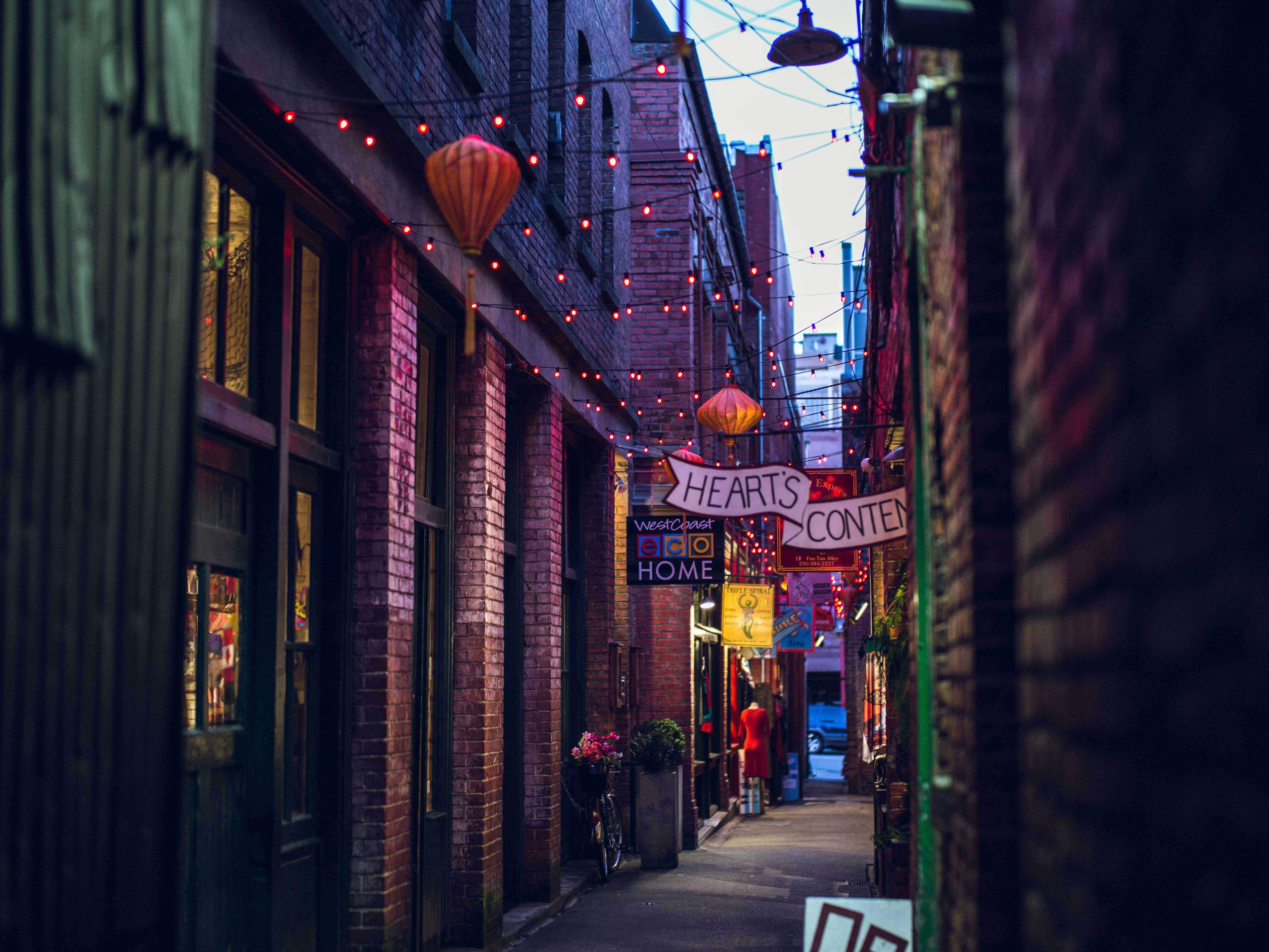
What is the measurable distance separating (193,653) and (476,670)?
389 cm

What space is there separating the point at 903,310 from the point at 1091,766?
15.2 feet

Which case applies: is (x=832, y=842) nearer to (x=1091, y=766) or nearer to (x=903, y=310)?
(x=903, y=310)

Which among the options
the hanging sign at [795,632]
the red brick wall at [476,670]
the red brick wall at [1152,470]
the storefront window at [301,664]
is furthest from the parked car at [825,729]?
the red brick wall at [1152,470]

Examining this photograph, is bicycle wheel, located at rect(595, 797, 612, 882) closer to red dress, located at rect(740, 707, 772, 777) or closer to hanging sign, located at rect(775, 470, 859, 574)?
hanging sign, located at rect(775, 470, 859, 574)

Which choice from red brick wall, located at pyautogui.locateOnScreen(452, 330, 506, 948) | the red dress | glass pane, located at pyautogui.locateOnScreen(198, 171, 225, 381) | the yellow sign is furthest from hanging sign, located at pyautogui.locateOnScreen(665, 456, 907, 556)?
the red dress

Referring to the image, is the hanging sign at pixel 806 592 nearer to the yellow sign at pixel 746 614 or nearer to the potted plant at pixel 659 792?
the yellow sign at pixel 746 614

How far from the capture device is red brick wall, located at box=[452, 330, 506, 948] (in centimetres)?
901

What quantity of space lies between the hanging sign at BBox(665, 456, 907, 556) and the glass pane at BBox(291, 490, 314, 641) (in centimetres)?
216

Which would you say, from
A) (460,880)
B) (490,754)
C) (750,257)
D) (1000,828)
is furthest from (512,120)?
(750,257)

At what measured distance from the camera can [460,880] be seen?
900 cm

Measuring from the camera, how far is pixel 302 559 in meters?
6.88

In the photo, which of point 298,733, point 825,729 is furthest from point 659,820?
point 825,729

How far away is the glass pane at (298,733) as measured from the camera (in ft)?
21.6

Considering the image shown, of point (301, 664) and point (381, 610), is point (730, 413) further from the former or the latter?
point (301, 664)
